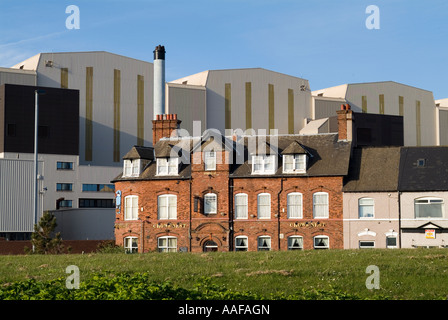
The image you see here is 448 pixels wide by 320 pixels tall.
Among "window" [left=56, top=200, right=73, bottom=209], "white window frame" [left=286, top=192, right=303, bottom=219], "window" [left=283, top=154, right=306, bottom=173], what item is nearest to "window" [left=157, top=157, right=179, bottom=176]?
"window" [left=283, top=154, right=306, bottom=173]

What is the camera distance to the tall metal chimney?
9162 centimetres

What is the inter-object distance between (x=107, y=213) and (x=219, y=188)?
2747 cm

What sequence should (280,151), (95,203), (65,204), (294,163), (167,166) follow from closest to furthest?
(294,163)
(280,151)
(167,166)
(65,204)
(95,203)

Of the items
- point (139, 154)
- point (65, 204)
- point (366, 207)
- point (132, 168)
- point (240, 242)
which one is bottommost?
point (240, 242)

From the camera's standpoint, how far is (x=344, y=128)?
202 feet

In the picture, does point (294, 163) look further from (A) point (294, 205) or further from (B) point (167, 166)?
(B) point (167, 166)

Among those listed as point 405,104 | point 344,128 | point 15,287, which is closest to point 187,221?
point 344,128

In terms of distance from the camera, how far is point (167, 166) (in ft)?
204

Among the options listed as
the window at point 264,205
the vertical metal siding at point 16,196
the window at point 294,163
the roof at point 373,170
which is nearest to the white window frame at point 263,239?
the window at point 264,205

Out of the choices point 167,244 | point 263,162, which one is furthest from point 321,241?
point 167,244

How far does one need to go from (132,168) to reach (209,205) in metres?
7.93

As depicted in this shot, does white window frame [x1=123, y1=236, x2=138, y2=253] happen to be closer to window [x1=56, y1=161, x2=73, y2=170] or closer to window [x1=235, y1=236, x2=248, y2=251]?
window [x1=235, y1=236, x2=248, y2=251]
